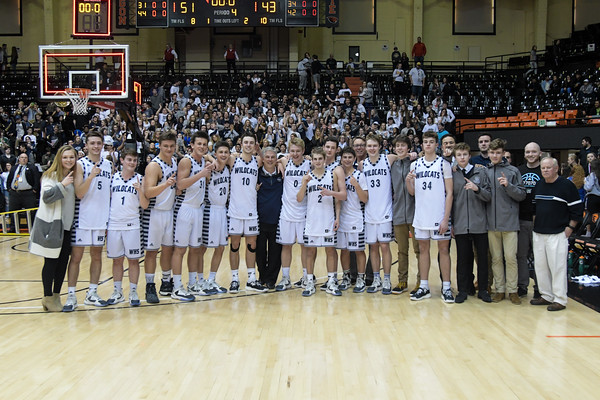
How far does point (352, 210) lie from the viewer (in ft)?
27.3

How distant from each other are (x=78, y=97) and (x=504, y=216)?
949 cm

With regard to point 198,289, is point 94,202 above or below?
above

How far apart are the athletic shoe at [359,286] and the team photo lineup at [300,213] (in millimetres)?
14

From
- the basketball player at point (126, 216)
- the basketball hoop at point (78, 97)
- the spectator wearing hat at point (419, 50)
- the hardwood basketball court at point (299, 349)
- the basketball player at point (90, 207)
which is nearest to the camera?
the hardwood basketball court at point (299, 349)

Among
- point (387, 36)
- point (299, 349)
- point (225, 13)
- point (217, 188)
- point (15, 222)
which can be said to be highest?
point (387, 36)

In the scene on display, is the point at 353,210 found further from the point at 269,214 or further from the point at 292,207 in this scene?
the point at 269,214

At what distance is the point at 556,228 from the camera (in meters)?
7.41

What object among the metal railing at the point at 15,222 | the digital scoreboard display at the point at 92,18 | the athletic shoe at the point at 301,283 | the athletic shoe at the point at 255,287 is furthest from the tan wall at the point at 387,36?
the athletic shoe at the point at 255,287

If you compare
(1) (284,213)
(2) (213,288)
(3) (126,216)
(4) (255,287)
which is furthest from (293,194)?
(3) (126,216)

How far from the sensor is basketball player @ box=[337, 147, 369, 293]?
27.0 ft

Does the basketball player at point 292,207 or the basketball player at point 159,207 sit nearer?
the basketball player at point 159,207

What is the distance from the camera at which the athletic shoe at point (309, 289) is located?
8.24m

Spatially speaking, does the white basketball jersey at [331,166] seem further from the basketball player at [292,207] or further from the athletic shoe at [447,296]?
the athletic shoe at [447,296]

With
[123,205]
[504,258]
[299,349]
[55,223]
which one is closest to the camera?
[299,349]
